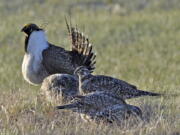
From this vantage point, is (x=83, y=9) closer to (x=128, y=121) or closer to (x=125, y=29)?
(x=125, y=29)

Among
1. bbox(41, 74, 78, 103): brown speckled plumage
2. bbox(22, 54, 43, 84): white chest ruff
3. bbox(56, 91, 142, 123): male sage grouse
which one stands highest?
bbox(22, 54, 43, 84): white chest ruff

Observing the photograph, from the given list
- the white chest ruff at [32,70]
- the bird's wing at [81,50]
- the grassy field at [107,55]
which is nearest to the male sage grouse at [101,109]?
the grassy field at [107,55]

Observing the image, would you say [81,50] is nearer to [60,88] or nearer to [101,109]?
[60,88]

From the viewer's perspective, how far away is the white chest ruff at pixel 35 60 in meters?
10.4

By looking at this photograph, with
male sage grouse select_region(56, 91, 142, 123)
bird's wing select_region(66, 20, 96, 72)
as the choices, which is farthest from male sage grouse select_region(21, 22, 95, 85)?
male sage grouse select_region(56, 91, 142, 123)

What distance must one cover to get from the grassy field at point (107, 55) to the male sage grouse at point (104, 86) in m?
0.14

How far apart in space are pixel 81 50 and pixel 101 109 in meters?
3.23

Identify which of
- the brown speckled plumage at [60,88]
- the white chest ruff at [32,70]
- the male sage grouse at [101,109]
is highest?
the white chest ruff at [32,70]

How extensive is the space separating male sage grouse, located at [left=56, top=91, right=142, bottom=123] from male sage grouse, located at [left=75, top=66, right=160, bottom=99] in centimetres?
94

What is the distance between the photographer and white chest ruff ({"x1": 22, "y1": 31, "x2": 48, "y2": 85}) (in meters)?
10.4

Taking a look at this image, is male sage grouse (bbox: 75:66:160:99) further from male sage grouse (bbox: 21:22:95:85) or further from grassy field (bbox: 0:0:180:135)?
male sage grouse (bbox: 21:22:95:85)

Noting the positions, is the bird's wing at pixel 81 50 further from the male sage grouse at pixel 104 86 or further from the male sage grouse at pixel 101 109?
the male sage grouse at pixel 101 109

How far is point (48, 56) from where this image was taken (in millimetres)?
10570

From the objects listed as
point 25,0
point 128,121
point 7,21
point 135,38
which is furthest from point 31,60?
point 25,0
